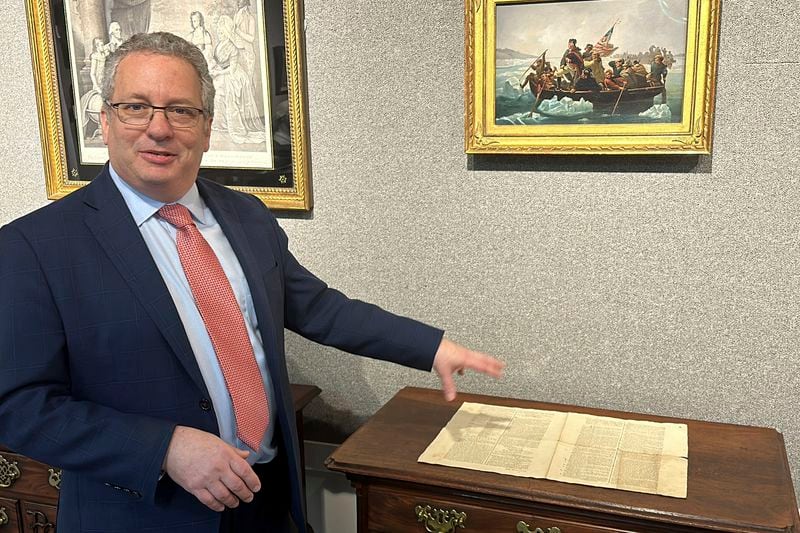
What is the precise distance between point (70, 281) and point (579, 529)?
1174 mm

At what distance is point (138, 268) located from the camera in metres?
1.44

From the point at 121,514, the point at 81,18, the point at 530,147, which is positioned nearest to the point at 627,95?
the point at 530,147

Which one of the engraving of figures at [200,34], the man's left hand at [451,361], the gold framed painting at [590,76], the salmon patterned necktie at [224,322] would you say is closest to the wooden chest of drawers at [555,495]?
the man's left hand at [451,361]

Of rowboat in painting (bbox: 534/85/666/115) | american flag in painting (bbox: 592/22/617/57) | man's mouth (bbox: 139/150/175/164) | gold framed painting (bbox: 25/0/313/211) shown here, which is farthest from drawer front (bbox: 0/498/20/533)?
american flag in painting (bbox: 592/22/617/57)

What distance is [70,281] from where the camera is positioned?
4.57 feet

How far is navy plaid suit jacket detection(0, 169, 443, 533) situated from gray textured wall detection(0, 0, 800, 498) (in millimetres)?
720

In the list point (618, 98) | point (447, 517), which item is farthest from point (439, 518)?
point (618, 98)

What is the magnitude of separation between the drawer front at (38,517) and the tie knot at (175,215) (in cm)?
122

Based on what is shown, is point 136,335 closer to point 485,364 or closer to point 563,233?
point 485,364

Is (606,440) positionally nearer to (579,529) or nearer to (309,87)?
(579,529)

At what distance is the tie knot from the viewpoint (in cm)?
155

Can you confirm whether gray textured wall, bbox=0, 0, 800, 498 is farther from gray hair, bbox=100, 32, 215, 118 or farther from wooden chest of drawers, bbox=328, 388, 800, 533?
gray hair, bbox=100, 32, 215, 118

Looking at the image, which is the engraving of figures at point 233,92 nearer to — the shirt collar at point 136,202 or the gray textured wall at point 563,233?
the gray textured wall at point 563,233

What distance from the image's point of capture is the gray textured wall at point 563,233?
6.29ft
